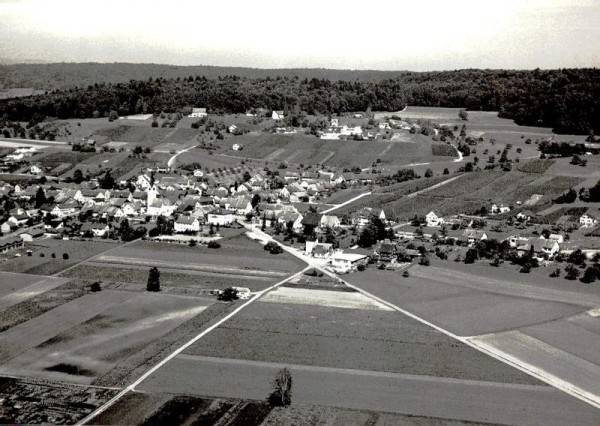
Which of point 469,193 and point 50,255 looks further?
point 469,193

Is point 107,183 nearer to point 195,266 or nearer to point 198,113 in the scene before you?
point 195,266

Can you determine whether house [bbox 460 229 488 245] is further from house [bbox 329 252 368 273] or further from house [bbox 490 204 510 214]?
house [bbox 490 204 510 214]

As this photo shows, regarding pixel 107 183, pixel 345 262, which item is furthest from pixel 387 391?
pixel 107 183

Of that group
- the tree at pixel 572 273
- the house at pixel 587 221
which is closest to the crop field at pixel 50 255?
the tree at pixel 572 273

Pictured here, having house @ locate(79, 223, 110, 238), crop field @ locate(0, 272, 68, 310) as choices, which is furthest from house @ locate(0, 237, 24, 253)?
crop field @ locate(0, 272, 68, 310)

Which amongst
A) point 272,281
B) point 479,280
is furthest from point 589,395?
point 272,281
